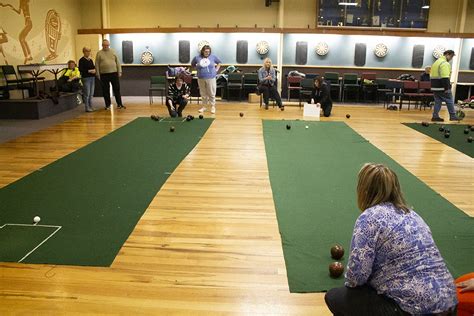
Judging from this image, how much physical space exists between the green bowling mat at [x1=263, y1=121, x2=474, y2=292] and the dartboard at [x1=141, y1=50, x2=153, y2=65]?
28.8ft

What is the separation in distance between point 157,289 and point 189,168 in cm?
290

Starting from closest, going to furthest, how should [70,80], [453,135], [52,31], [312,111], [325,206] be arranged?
[325,206] < [453,135] < [312,111] < [70,80] < [52,31]

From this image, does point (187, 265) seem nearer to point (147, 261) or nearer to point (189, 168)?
point (147, 261)

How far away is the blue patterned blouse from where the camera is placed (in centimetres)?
182

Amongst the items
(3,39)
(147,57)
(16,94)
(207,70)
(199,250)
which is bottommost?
(199,250)

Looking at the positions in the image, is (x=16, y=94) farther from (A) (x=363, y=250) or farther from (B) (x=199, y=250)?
(A) (x=363, y=250)

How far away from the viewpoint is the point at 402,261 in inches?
72.9

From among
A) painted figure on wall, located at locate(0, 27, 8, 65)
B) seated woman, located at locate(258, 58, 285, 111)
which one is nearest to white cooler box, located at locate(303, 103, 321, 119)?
seated woman, located at locate(258, 58, 285, 111)

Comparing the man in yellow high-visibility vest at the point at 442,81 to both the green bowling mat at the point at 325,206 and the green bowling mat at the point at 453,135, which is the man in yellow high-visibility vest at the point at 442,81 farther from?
the green bowling mat at the point at 325,206

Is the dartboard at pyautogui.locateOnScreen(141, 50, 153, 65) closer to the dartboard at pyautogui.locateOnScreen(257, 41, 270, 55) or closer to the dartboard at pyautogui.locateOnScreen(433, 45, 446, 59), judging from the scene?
the dartboard at pyautogui.locateOnScreen(257, 41, 270, 55)

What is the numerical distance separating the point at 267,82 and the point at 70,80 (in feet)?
17.2

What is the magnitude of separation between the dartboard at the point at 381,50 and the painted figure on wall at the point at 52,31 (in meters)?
10.1

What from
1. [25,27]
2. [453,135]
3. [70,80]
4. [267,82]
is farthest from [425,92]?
[25,27]

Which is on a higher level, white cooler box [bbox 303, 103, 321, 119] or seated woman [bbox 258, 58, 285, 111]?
seated woman [bbox 258, 58, 285, 111]
